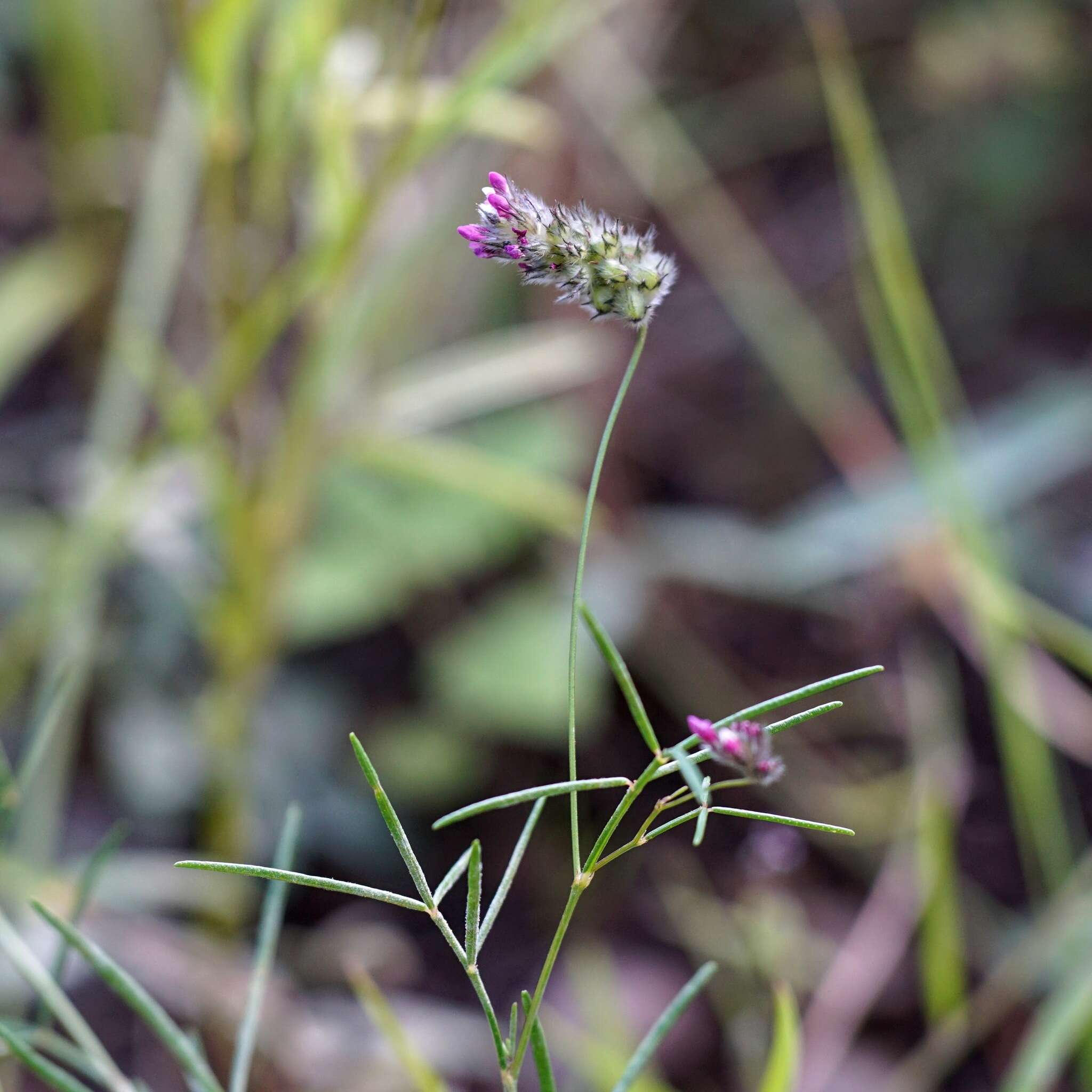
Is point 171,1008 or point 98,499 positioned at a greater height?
point 98,499

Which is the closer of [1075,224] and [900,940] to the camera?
[900,940]

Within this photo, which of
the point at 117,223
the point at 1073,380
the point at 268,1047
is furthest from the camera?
the point at 117,223

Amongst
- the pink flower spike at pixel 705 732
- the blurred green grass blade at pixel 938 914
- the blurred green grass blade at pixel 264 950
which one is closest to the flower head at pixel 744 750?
the pink flower spike at pixel 705 732

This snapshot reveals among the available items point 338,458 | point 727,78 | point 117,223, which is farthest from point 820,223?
point 338,458

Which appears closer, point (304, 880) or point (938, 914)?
point (304, 880)

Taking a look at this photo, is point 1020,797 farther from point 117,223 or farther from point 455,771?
point 117,223

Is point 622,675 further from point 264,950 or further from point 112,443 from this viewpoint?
point 112,443

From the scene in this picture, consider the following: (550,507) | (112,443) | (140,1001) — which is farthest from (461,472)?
(140,1001)
